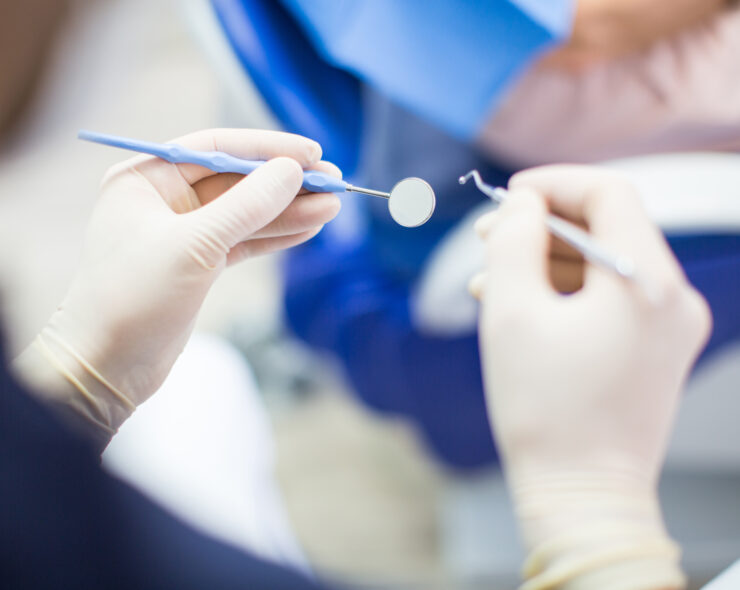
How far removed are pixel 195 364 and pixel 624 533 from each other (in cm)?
46

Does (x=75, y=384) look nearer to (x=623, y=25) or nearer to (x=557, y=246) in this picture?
(x=557, y=246)

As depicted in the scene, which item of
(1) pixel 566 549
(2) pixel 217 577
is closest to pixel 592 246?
(1) pixel 566 549

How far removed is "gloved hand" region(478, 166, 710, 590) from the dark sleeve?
0.60 ft

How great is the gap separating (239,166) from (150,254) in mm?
70

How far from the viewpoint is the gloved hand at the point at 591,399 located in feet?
0.93

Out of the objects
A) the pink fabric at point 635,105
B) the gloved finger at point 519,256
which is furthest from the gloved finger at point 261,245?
the pink fabric at point 635,105

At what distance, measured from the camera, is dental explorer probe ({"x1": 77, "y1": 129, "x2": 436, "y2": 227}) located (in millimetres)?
338

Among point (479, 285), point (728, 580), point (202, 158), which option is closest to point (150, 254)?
point (202, 158)

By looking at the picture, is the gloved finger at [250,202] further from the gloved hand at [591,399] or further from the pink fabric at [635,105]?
the pink fabric at [635,105]

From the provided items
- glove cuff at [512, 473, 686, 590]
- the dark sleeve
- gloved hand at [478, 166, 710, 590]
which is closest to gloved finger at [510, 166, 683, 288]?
gloved hand at [478, 166, 710, 590]

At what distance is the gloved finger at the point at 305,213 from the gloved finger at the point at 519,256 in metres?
0.10

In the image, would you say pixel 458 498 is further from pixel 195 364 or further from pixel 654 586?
pixel 654 586

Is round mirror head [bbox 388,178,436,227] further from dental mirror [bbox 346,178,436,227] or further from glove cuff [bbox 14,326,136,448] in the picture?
glove cuff [bbox 14,326,136,448]

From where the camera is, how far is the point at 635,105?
1.72ft
